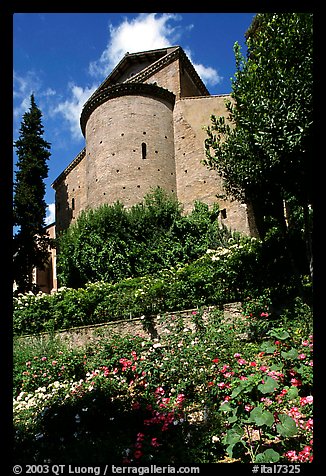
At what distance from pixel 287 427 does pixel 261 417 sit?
224mm

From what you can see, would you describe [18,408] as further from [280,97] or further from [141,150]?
[141,150]

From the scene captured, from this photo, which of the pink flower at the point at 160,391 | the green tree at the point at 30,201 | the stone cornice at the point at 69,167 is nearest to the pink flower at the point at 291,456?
the pink flower at the point at 160,391

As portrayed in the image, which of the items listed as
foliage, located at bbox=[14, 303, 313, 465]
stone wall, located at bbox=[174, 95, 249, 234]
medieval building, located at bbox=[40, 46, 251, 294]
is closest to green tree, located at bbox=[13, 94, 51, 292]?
medieval building, located at bbox=[40, 46, 251, 294]

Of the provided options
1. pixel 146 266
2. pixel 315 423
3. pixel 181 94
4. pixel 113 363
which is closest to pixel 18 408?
pixel 113 363

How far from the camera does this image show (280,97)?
6.94 m

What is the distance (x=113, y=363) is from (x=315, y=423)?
15.4 feet

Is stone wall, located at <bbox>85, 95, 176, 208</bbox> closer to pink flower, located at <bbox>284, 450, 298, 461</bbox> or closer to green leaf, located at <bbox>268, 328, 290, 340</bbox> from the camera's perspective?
green leaf, located at <bbox>268, 328, 290, 340</bbox>

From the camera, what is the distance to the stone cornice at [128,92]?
19.3 m

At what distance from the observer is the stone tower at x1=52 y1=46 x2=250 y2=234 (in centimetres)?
1831

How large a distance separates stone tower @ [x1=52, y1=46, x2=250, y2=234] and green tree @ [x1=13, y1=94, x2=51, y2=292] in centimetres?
311

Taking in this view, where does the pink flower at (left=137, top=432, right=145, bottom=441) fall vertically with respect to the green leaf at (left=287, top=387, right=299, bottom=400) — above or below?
below

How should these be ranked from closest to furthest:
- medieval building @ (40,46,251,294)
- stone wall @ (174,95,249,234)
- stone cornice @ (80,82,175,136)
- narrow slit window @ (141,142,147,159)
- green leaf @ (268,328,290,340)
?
green leaf @ (268,328,290,340), stone wall @ (174,95,249,234), medieval building @ (40,46,251,294), narrow slit window @ (141,142,147,159), stone cornice @ (80,82,175,136)

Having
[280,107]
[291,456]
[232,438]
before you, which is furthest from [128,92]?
[291,456]

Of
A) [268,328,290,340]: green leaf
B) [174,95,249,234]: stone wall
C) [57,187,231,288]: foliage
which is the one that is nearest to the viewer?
[268,328,290,340]: green leaf
